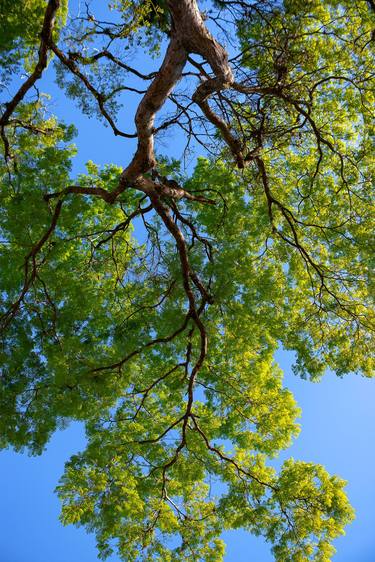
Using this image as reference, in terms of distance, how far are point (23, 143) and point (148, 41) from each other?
286 cm

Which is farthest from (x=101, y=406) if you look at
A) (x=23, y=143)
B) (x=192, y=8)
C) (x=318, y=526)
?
(x=192, y=8)

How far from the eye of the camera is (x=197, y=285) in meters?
8.12

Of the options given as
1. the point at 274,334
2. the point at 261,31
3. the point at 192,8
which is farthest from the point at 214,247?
the point at 192,8

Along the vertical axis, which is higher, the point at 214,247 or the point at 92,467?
the point at 214,247

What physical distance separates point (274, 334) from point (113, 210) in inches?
155

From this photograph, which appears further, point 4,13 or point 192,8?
point 4,13

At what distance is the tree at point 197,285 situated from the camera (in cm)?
730

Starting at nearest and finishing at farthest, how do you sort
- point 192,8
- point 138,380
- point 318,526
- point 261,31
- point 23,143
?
point 192,8
point 261,31
point 318,526
point 23,143
point 138,380

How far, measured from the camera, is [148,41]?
742 cm

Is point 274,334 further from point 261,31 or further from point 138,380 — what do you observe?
point 261,31

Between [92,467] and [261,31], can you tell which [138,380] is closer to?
[92,467]

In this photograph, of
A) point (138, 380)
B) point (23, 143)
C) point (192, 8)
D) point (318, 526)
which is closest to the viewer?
point (192, 8)

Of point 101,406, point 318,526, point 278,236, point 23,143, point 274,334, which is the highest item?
point 23,143

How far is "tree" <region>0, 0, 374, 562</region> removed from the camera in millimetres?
7305
